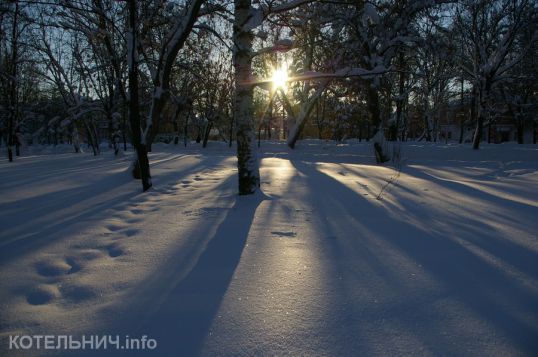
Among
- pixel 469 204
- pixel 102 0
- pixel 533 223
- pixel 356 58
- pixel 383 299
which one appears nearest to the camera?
pixel 383 299

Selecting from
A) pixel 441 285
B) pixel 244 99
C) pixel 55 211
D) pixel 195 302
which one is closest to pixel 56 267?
pixel 195 302

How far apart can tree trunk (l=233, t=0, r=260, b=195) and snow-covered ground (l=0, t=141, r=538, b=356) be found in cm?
58

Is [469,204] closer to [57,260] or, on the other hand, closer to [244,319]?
[244,319]

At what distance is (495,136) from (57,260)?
2147 inches

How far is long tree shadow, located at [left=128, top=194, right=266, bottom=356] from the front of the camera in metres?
1.63

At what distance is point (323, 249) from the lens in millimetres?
2811

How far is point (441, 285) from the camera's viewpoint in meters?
2.15

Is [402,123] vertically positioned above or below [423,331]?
above

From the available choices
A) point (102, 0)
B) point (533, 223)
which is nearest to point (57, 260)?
point (533, 223)

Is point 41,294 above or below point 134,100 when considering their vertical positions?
below

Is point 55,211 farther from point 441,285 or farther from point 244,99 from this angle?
point 441,285

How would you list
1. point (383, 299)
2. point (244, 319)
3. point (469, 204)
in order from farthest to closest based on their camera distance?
point (469, 204), point (383, 299), point (244, 319)

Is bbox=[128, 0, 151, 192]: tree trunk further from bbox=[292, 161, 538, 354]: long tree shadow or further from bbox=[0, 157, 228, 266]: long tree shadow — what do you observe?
bbox=[292, 161, 538, 354]: long tree shadow

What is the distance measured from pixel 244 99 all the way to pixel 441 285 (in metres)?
4.06
